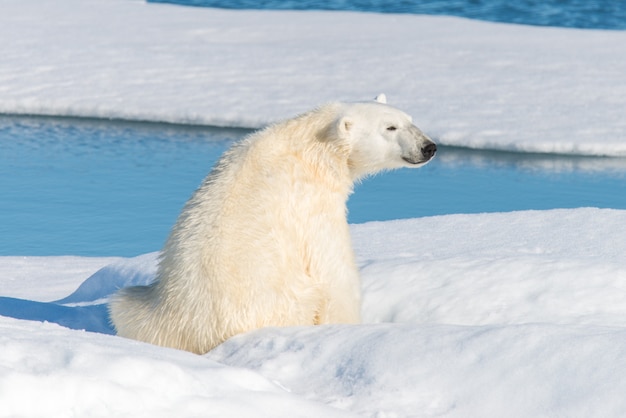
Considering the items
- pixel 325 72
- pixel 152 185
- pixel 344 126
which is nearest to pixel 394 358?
pixel 344 126

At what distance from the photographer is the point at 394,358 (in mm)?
2482

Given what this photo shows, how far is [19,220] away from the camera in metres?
6.63

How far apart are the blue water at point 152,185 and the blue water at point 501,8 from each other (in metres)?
8.42

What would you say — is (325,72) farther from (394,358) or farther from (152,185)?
(394,358)

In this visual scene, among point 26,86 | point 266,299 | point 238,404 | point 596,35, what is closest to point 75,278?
point 266,299

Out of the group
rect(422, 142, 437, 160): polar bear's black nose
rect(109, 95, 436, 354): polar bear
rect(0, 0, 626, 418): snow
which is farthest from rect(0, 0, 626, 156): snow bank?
rect(109, 95, 436, 354): polar bear

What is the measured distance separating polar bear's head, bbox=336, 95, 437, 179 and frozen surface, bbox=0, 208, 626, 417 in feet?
1.55

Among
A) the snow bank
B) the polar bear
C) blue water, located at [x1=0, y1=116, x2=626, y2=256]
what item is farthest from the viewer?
the snow bank

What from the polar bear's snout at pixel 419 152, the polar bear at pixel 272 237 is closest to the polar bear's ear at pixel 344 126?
the polar bear at pixel 272 237

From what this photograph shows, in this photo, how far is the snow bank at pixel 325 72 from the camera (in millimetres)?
8336

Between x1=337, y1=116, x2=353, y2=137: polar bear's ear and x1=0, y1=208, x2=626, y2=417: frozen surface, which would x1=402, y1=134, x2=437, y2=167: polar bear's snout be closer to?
x1=337, y1=116, x2=353, y2=137: polar bear's ear

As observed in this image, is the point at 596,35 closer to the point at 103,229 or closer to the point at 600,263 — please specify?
the point at 103,229

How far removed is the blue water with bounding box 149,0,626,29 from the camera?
1605 cm

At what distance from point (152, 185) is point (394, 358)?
5168 mm
